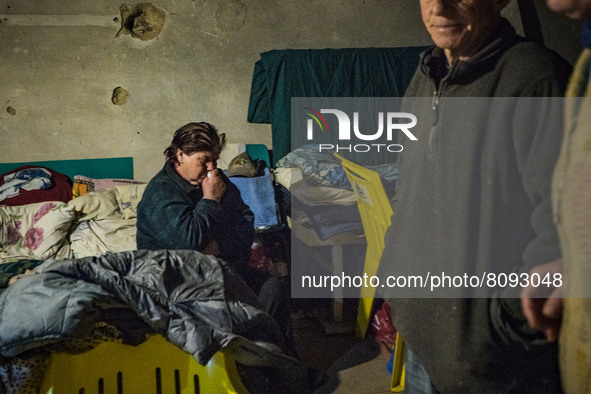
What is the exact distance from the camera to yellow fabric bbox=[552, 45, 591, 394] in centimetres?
56

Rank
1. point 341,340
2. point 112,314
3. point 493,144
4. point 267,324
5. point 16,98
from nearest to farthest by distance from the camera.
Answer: point 493,144 < point 112,314 < point 267,324 < point 341,340 < point 16,98

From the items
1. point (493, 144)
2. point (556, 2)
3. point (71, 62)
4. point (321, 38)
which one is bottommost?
point (493, 144)

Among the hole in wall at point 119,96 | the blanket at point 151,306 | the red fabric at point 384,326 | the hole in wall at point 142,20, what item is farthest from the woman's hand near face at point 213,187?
the hole in wall at point 142,20

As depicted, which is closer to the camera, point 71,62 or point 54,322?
point 54,322

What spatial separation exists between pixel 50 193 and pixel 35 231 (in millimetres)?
378

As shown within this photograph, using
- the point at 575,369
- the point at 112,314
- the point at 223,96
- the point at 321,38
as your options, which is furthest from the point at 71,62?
the point at 575,369

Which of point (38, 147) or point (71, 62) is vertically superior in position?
point (71, 62)

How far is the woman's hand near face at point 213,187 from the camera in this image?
172 cm

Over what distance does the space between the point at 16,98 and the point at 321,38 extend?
2.03m

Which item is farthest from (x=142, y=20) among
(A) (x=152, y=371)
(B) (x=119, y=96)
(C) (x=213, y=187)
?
(A) (x=152, y=371)

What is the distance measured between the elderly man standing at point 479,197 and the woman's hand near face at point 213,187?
37.0 inches

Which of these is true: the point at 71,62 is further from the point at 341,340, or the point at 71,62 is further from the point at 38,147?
the point at 341,340

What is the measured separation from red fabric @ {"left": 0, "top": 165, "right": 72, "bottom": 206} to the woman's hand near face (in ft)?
4.34

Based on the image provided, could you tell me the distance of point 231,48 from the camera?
129 inches
